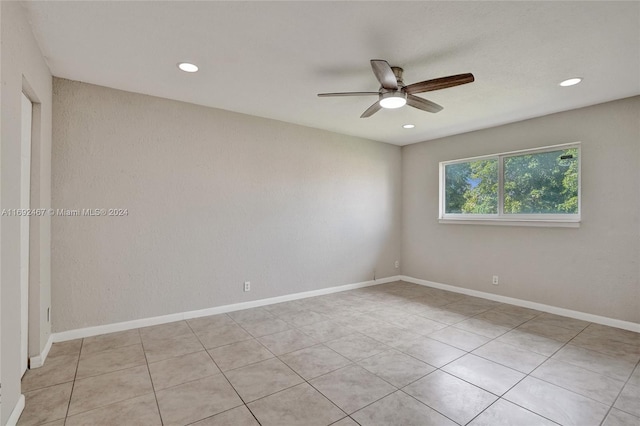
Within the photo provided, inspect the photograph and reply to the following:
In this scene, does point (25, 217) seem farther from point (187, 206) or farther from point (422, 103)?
point (422, 103)

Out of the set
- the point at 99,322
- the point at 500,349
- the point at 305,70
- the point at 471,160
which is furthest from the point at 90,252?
the point at 471,160

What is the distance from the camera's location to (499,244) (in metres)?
4.25

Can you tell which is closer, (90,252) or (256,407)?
(256,407)

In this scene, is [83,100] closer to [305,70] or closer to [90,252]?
[90,252]

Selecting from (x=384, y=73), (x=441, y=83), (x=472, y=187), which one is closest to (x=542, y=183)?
(x=472, y=187)

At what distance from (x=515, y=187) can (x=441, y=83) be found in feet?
8.76

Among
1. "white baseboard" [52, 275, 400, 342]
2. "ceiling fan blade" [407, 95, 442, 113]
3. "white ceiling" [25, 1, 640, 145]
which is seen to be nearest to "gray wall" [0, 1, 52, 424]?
"white ceiling" [25, 1, 640, 145]

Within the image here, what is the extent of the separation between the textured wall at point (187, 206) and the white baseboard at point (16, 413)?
119cm

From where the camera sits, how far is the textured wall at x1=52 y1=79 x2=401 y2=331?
2.89 metres

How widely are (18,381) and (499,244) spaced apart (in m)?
5.02

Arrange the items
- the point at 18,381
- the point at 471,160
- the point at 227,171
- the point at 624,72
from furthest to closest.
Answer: the point at 471,160, the point at 227,171, the point at 624,72, the point at 18,381

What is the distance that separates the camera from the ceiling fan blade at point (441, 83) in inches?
87.5

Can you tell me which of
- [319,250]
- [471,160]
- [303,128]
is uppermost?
[303,128]

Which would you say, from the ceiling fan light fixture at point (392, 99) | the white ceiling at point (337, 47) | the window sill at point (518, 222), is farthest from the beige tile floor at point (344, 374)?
the white ceiling at point (337, 47)
